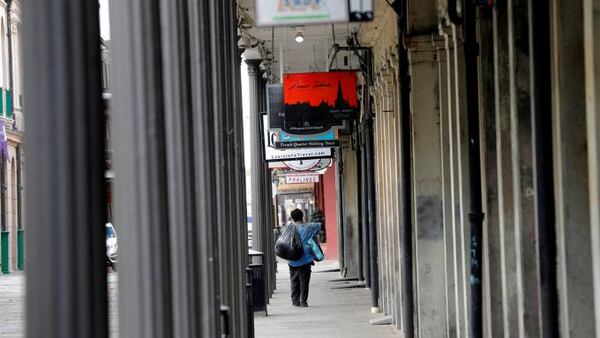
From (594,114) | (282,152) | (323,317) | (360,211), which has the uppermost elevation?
(282,152)

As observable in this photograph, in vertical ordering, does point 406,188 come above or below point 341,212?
above

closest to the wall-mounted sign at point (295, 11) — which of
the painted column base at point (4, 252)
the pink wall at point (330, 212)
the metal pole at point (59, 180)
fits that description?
the metal pole at point (59, 180)

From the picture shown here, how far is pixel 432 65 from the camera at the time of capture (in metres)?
12.3

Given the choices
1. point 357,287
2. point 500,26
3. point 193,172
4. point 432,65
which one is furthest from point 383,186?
point 193,172

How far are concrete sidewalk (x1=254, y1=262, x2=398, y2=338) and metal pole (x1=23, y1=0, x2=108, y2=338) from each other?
38.9 ft

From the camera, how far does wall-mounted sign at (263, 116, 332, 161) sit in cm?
2112

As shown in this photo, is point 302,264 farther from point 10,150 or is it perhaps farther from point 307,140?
point 10,150

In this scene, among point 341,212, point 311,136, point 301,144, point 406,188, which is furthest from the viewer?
point 341,212

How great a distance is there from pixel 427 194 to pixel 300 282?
7.19 m

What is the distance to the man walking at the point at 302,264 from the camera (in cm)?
1931

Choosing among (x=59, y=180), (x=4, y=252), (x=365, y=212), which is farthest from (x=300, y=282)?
(x=4, y=252)

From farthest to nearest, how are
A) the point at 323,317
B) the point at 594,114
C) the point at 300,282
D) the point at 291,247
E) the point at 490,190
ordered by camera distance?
the point at 300,282 < the point at 291,247 < the point at 323,317 < the point at 490,190 < the point at 594,114

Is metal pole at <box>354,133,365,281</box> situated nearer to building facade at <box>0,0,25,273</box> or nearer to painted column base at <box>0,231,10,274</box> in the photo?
building facade at <box>0,0,25,273</box>

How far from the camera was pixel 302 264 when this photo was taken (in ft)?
63.7
